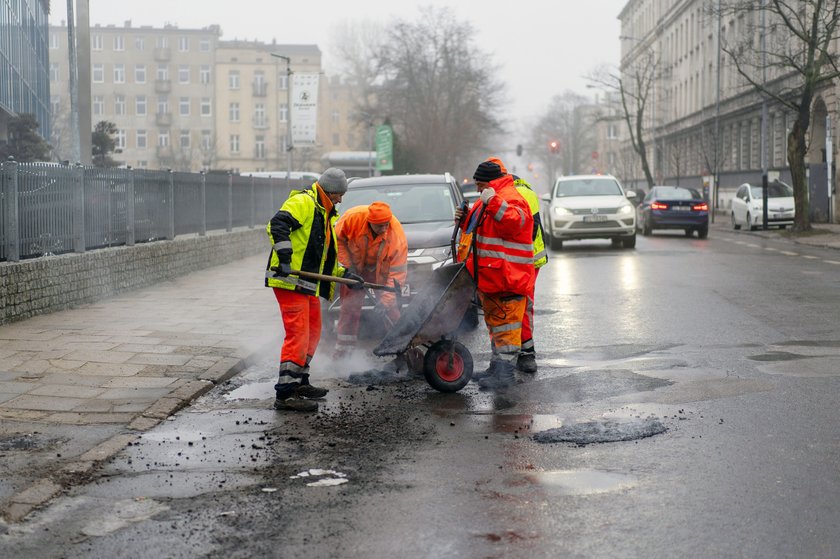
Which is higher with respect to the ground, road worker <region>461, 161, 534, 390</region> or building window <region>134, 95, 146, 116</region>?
building window <region>134, 95, 146, 116</region>

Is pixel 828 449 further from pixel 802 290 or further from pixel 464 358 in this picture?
pixel 802 290

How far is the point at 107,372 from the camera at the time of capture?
8.81 meters

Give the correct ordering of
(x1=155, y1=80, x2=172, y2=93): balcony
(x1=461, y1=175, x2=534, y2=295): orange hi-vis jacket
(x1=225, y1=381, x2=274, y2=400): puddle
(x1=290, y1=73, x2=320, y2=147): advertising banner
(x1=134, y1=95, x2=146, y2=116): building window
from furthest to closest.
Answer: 1. (x1=134, y1=95, x2=146, y2=116): building window
2. (x1=155, y1=80, x2=172, y2=93): balcony
3. (x1=290, y1=73, x2=320, y2=147): advertising banner
4. (x1=461, y1=175, x2=534, y2=295): orange hi-vis jacket
5. (x1=225, y1=381, x2=274, y2=400): puddle

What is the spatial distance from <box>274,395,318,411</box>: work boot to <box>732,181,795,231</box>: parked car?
30.3 meters

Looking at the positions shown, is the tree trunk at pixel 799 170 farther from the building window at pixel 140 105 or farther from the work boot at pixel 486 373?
the building window at pixel 140 105

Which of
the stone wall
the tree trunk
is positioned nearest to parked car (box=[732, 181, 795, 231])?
the tree trunk

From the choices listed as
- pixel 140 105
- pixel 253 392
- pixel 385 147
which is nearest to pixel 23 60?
pixel 385 147

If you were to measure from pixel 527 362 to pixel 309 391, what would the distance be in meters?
1.93

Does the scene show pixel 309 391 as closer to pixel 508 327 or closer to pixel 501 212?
pixel 508 327

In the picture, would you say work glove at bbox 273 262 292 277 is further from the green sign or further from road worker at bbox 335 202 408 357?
the green sign

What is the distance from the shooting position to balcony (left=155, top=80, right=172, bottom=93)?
11219 cm

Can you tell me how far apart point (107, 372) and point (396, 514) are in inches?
177

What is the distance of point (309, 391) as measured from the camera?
790 cm

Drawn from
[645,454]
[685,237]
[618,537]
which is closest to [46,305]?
[645,454]
